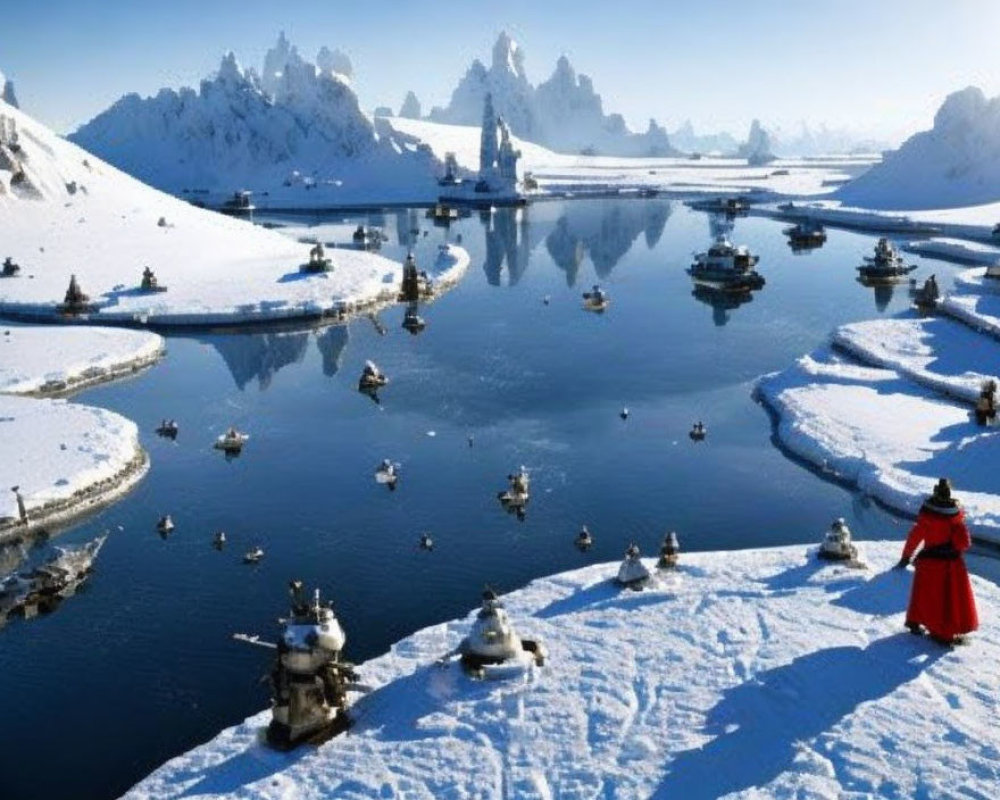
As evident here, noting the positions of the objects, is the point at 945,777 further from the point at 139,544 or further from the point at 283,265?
the point at 283,265

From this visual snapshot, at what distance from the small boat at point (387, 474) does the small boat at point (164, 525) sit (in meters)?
5.56

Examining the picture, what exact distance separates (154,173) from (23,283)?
107455 mm

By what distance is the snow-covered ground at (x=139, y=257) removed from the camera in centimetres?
5081

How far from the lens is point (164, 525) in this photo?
2369cm

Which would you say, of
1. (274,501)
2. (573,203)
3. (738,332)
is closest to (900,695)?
(274,501)

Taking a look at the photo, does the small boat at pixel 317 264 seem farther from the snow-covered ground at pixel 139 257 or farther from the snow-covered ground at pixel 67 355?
the snow-covered ground at pixel 67 355

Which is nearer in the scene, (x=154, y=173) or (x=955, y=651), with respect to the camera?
(x=955, y=651)

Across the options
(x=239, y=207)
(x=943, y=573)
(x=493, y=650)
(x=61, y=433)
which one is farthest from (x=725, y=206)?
(x=493, y=650)

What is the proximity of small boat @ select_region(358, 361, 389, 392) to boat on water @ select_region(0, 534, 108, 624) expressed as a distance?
15868 millimetres

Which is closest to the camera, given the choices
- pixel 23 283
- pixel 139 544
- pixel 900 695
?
pixel 900 695

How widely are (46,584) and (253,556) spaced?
4.27 m

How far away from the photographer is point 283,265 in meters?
61.8

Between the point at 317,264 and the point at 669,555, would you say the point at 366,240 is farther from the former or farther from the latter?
the point at 669,555

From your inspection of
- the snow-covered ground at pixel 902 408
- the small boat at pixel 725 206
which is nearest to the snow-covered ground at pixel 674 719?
the snow-covered ground at pixel 902 408
